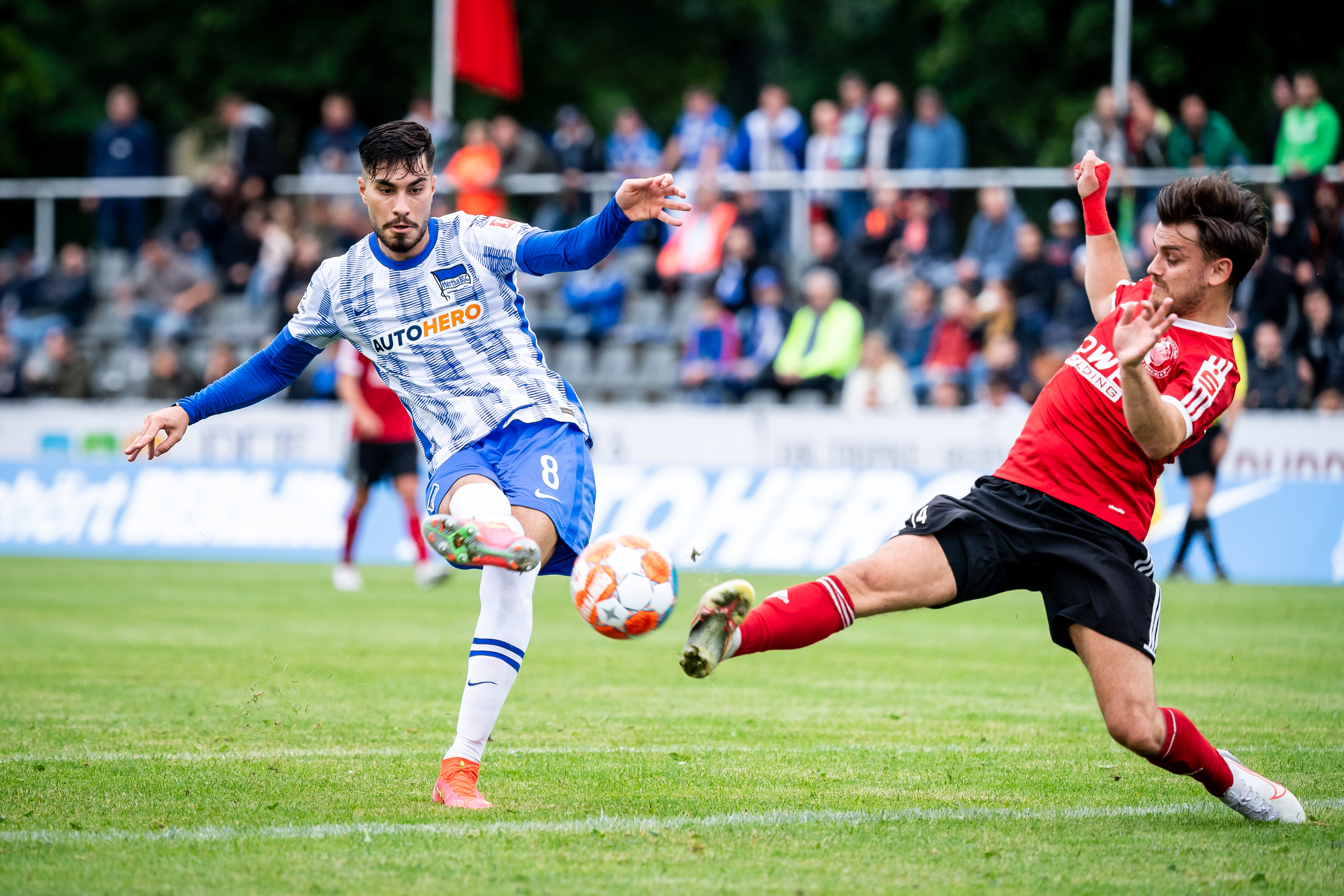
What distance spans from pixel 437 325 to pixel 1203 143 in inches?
522

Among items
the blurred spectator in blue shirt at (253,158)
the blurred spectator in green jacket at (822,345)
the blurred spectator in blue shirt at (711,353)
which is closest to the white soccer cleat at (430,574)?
the blurred spectator in blue shirt at (711,353)

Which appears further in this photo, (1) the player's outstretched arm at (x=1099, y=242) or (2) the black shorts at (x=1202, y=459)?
(2) the black shorts at (x=1202, y=459)

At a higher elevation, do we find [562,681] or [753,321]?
[753,321]

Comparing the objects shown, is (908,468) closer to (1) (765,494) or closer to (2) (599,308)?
(1) (765,494)

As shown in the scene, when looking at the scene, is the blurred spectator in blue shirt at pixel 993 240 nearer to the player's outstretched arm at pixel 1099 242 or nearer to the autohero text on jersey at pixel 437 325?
the player's outstretched arm at pixel 1099 242

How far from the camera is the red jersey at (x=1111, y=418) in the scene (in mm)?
5297

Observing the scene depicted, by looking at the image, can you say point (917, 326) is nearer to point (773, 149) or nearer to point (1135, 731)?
point (773, 149)

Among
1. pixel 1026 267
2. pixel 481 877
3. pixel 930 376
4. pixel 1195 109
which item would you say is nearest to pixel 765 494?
pixel 930 376

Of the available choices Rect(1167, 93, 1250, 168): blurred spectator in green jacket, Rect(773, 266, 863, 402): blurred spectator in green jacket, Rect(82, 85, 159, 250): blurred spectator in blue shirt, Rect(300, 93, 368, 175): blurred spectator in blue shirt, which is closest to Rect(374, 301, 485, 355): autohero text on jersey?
Rect(773, 266, 863, 402): blurred spectator in green jacket

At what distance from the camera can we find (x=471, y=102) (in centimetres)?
2969

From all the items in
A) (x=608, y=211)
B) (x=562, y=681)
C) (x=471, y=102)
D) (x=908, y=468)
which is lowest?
(x=562, y=681)

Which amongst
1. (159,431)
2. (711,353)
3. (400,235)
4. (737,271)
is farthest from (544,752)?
(737,271)

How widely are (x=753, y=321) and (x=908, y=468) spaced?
131 inches

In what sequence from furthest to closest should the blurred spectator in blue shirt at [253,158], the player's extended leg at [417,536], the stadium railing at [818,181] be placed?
the blurred spectator in blue shirt at [253,158] → the stadium railing at [818,181] → the player's extended leg at [417,536]
